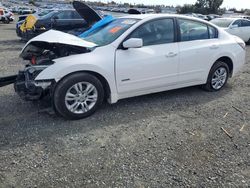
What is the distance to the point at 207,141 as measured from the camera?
3.65m

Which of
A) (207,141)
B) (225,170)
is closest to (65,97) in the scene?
(207,141)

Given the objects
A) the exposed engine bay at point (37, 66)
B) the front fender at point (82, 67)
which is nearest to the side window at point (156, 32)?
the front fender at point (82, 67)

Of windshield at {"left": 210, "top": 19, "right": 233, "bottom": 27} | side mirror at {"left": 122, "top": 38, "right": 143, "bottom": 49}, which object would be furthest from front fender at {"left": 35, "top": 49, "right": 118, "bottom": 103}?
windshield at {"left": 210, "top": 19, "right": 233, "bottom": 27}

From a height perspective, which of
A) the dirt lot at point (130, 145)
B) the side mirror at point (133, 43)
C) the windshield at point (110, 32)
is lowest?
the dirt lot at point (130, 145)

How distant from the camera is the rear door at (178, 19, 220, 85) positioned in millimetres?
4902

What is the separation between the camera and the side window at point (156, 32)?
450 cm

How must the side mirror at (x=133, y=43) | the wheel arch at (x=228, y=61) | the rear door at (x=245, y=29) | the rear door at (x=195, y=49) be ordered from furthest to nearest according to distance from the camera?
1. the rear door at (x=245, y=29)
2. the wheel arch at (x=228, y=61)
3. the rear door at (x=195, y=49)
4. the side mirror at (x=133, y=43)

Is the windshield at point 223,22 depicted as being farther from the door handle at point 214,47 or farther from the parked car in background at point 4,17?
the parked car in background at point 4,17

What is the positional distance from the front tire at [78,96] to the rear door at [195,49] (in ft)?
5.64

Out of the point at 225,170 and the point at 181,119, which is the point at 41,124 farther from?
the point at 225,170

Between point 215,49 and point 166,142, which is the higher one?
point 215,49

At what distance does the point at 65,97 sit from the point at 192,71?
252 centimetres

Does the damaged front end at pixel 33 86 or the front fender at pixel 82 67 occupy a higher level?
the front fender at pixel 82 67

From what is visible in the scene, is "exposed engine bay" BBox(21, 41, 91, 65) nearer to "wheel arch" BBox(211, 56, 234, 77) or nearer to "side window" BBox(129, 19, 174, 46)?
"side window" BBox(129, 19, 174, 46)
